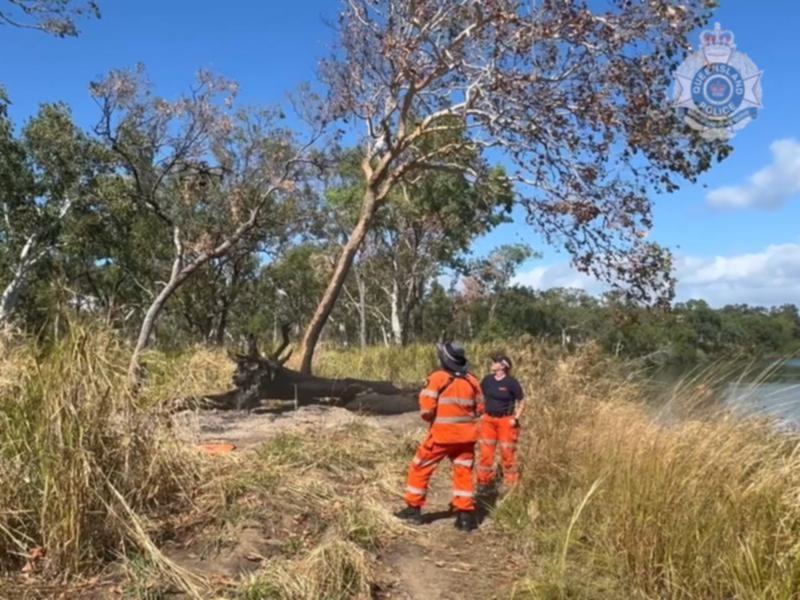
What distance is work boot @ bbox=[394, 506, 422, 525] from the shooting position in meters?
6.30

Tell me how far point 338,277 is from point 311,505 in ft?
27.1

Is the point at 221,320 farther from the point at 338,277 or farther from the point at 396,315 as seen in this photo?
the point at 338,277

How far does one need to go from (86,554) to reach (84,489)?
37 cm

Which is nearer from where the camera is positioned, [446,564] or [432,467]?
[446,564]

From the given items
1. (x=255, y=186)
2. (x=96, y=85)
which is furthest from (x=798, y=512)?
(x=255, y=186)

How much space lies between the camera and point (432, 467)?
6.38m

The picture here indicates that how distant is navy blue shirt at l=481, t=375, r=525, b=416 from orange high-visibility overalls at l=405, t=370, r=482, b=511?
1.19m

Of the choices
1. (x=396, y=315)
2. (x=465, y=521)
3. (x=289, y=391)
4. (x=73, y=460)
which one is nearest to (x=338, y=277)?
(x=289, y=391)

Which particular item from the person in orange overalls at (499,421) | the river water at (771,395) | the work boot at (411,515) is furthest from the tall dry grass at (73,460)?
the river water at (771,395)

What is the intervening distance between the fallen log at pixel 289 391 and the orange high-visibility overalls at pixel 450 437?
5.72 meters

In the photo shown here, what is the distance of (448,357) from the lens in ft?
21.2

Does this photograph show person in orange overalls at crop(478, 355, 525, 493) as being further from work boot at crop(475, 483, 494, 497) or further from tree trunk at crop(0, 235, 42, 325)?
tree trunk at crop(0, 235, 42, 325)

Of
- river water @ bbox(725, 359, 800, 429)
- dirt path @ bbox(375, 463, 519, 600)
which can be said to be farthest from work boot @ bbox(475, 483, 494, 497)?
river water @ bbox(725, 359, 800, 429)

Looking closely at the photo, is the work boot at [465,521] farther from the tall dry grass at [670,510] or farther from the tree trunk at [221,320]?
the tree trunk at [221,320]
